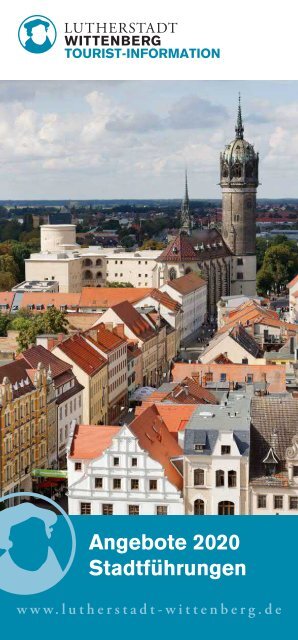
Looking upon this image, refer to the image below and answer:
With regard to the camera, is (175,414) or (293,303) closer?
(175,414)

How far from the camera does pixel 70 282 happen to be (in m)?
123

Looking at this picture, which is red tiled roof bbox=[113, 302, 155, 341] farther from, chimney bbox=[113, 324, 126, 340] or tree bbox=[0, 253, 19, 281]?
tree bbox=[0, 253, 19, 281]

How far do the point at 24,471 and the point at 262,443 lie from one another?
15.2m

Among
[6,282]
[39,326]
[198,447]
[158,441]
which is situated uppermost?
[198,447]

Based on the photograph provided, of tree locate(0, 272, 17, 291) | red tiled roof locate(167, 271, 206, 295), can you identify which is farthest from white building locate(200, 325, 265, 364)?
tree locate(0, 272, 17, 291)

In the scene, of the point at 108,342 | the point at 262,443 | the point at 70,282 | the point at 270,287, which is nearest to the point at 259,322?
the point at 108,342

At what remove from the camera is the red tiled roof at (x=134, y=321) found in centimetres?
7669

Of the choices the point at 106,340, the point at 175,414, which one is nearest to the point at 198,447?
the point at 175,414

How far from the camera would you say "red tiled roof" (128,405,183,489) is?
38250 mm

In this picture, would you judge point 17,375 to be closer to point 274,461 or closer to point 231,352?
point 274,461

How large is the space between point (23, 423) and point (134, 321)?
95.6 ft

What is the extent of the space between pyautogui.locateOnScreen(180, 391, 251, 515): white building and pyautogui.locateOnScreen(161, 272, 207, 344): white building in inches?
2271

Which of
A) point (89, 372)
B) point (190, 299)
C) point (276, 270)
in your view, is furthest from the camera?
point (276, 270)

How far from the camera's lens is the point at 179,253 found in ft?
386
